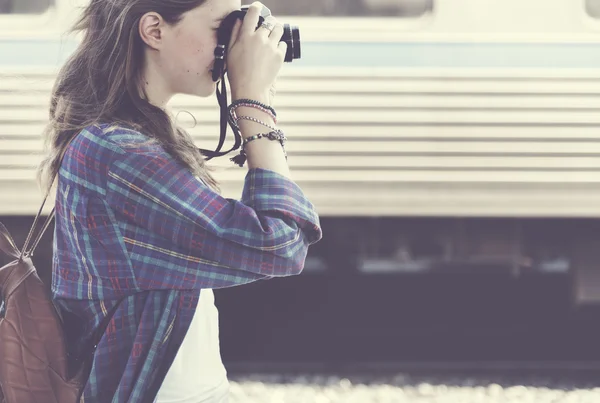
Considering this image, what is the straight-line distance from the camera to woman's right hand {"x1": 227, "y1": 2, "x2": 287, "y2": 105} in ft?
3.58

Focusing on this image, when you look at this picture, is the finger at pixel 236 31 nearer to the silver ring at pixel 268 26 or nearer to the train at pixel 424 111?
the silver ring at pixel 268 26

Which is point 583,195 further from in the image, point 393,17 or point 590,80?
point 393,17

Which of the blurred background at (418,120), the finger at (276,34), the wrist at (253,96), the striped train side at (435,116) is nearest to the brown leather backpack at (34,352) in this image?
the wrist at (253,96)

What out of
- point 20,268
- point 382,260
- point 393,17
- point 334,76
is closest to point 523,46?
point 393,17

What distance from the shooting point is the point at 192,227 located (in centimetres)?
99

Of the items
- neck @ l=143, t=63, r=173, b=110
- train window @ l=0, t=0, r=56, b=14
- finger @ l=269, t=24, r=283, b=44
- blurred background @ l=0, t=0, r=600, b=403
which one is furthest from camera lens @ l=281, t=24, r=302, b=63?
train window @ l=0, t=0, r=56, b=14

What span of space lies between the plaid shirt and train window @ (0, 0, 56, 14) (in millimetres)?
2717

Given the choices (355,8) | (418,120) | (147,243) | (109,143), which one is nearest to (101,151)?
(109,143)

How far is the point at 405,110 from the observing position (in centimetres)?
343

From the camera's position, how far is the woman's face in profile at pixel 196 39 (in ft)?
3.64

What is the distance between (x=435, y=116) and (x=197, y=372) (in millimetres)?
2551

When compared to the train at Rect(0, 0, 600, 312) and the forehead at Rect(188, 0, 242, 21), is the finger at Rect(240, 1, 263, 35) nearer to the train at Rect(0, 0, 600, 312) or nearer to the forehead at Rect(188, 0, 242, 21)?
the forehead at Rect(188, 0, 242, 21)

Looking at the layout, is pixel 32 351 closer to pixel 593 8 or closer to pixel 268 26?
pixel 268 26

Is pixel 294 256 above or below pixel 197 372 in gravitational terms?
above
